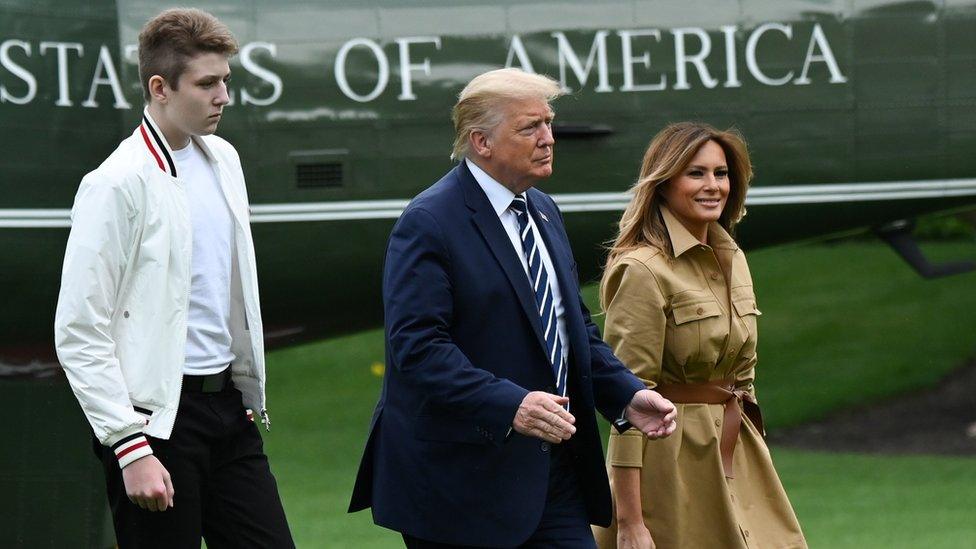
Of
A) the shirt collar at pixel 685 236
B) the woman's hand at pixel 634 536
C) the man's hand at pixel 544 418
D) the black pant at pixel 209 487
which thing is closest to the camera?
the man's hand at pixel 544 418

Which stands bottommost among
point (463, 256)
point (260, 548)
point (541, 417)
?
point (260, 548)

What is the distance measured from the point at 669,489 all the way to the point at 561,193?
7.64 feet

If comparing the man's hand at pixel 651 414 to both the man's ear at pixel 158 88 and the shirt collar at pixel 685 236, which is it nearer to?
the shirt collar at pixel 685 236

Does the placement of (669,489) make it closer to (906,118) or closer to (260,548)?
(260,548)

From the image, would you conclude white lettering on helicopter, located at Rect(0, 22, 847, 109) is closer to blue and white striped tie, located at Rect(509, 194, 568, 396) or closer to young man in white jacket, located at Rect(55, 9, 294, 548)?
young man in white jacket, located at Rect(55, 9, 294, 548)

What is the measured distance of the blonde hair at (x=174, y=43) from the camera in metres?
3.76

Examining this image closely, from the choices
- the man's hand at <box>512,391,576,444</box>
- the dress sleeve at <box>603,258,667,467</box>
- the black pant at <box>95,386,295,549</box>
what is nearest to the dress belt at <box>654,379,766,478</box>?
the dress sleeve at <box>603,258,667,467</box>

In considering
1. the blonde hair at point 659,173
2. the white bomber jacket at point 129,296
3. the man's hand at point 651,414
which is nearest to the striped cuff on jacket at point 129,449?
the white bomber jacket at point 129,296

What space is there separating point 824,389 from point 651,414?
30.1 ft

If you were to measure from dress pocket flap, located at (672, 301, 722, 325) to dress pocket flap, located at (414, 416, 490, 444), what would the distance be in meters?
0.81

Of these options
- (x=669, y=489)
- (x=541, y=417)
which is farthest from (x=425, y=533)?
(x=669, y=489)

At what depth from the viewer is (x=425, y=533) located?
143 inches

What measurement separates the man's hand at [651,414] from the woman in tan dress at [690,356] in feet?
1.06

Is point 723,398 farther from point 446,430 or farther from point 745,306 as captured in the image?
point 446,430
